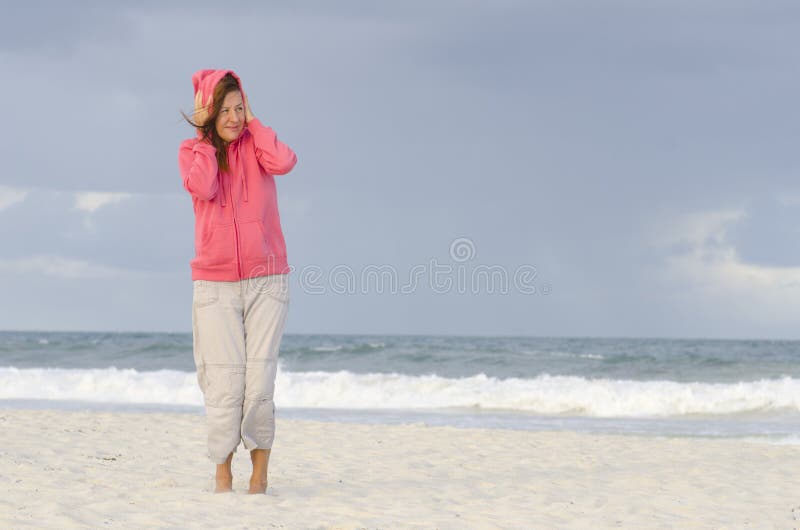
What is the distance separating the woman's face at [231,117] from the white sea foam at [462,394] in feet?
34.8

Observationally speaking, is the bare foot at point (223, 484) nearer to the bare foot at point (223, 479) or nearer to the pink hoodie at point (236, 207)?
the bare foot at point (223, 479)

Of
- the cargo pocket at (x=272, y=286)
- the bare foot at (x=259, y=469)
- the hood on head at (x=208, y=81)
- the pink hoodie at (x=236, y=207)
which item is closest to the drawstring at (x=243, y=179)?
the pink hoodie at (x=236, y=207)

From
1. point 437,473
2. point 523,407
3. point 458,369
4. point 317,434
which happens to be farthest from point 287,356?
point 437,473

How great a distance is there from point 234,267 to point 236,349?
0.40m

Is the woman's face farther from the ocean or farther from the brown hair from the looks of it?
the ocean

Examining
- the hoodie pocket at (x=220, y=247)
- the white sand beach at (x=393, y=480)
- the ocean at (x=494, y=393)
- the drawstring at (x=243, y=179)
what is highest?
the drawstring at (x=243, y=179)

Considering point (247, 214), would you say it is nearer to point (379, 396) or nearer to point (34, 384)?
point (379, 396)

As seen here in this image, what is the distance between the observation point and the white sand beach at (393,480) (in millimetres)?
4148

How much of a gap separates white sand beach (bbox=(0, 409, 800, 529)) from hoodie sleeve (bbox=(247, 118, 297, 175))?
1.66m

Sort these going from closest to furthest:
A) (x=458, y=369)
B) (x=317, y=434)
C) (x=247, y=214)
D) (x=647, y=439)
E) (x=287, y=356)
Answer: (x=247, y=214) < (x=317, y=434) < (x=647, y=439) < (x=458, y=369) < (x=287, y=356)

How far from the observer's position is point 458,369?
A: 21.9 m

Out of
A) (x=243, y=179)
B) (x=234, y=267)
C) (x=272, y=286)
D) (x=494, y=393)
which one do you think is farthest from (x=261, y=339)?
(x=494, y=393)

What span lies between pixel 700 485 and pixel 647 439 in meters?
3.50

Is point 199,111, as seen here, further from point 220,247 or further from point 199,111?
point 220,247
